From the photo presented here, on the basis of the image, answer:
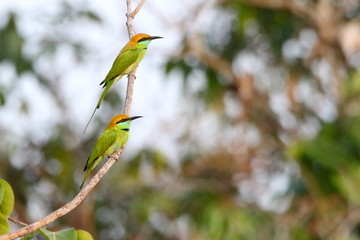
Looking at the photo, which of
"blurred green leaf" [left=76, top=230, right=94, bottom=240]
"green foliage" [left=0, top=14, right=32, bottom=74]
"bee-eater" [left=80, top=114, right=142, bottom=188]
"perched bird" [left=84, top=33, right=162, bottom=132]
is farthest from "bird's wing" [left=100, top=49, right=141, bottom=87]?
"green foliage" [left=0, top=14, right=32, bottom=74]

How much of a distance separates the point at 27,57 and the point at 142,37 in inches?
208

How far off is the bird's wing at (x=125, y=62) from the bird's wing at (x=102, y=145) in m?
0.26

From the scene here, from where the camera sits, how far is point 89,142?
28.8 ft

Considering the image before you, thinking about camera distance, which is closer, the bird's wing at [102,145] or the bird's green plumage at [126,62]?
the bird's wing at [102,145]

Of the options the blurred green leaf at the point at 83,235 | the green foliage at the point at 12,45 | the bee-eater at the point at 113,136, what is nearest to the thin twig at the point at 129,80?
the bee-eater at the point at 113,136

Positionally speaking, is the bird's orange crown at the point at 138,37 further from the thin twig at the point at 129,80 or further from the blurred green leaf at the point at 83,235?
the blurred green leaf at the point at 83,235

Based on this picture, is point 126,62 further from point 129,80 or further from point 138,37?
point 129,80

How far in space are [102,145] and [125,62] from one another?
313mm

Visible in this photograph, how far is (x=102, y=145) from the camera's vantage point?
9.05 feet

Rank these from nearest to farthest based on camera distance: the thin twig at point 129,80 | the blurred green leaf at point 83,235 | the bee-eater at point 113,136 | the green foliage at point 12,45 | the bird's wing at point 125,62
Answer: the blurred green leaf at point 83,235
the thin twig at point 129,80
the bee-eater at point 113,136
the bird's wing at point 125,62
the green foliage at point 12,45

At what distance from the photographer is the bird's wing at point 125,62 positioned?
2863mm

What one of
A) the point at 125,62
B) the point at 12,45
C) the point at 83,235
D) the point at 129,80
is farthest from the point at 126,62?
the point at 12,45

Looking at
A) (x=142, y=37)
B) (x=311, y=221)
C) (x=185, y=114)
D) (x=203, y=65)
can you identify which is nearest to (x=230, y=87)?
(x=203, y=65)

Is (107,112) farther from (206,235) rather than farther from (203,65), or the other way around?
(206,235)
